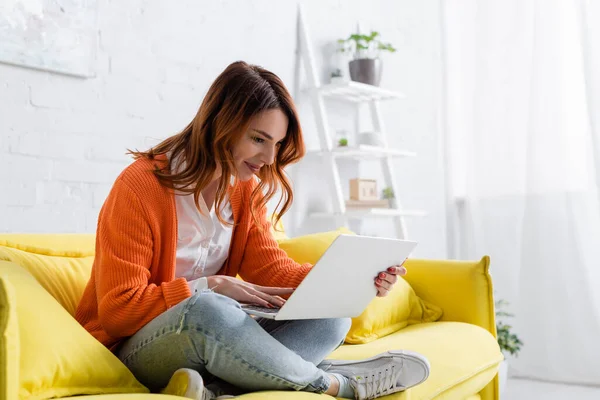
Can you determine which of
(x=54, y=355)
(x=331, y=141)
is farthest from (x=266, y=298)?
(x=331, y=141)

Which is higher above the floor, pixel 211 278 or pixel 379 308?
pixel 211 278

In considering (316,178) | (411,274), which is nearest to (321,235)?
Result: (411,274)

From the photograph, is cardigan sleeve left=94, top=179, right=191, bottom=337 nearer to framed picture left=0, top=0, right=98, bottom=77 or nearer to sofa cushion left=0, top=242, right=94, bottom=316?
sofa cushion left=0, top=242, right=94, bottom=316

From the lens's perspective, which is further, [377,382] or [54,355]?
[377,382]

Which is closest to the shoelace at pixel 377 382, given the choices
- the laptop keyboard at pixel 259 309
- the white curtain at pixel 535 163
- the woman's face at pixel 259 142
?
the laptop keyboard at pixel 259 309

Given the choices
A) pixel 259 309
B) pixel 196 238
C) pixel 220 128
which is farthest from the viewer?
pixel 196 238

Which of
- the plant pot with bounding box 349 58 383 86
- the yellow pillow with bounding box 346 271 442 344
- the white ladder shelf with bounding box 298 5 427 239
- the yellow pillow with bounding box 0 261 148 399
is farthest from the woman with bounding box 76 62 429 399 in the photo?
the plant pot with bounding box 349 58 383 86

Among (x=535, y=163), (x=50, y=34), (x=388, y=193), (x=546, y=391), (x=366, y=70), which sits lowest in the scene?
(x=546, y=391)

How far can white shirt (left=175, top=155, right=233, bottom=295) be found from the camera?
169 centimetres

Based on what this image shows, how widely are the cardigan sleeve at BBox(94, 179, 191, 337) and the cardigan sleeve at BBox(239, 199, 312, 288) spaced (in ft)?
1.22

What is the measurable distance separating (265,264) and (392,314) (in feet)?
1.99

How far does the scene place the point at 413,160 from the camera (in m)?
3.80

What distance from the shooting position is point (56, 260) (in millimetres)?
1751

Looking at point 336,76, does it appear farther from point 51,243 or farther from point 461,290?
point 51,243
